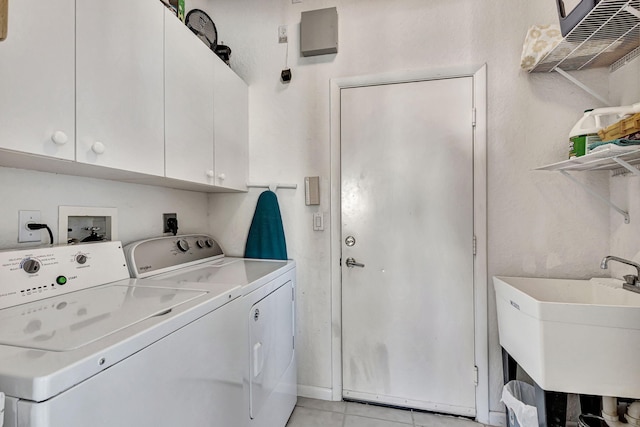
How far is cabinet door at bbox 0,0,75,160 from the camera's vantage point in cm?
79

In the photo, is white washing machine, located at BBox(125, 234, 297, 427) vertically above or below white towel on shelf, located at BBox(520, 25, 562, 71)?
below

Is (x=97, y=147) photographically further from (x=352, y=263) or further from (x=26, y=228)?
(x=352, y=263)

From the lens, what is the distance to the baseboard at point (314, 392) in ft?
6.45

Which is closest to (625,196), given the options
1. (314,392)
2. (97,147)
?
(314,392)

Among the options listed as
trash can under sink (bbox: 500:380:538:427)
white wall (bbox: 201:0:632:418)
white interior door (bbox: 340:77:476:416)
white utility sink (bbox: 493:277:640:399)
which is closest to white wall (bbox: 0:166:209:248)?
white wall (bbox: 201:0:632:418)

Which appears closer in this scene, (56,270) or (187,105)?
(56,270)

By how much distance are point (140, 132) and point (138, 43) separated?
0.36 meters

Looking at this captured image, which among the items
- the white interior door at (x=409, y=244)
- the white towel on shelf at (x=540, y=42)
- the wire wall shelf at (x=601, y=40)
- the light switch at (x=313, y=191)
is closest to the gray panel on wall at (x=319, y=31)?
the white interior door at (x=409, y=244)

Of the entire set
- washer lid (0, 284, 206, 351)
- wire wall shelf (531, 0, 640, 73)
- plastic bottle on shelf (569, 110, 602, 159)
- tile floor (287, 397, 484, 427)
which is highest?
wire wall shelf (531, 0, 640, 73)

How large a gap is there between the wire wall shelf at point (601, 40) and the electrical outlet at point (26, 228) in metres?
2.27

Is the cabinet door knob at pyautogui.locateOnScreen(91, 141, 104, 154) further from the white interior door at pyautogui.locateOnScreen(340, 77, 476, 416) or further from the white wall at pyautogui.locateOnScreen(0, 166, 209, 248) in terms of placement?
the white interior door at pyautogui.locateOnScreen(340, 77, 476, 416)

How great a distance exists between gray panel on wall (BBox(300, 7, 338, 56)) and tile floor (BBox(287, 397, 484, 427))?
237 centimetres

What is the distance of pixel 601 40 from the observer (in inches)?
52.0

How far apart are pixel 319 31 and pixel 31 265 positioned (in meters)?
1.96
